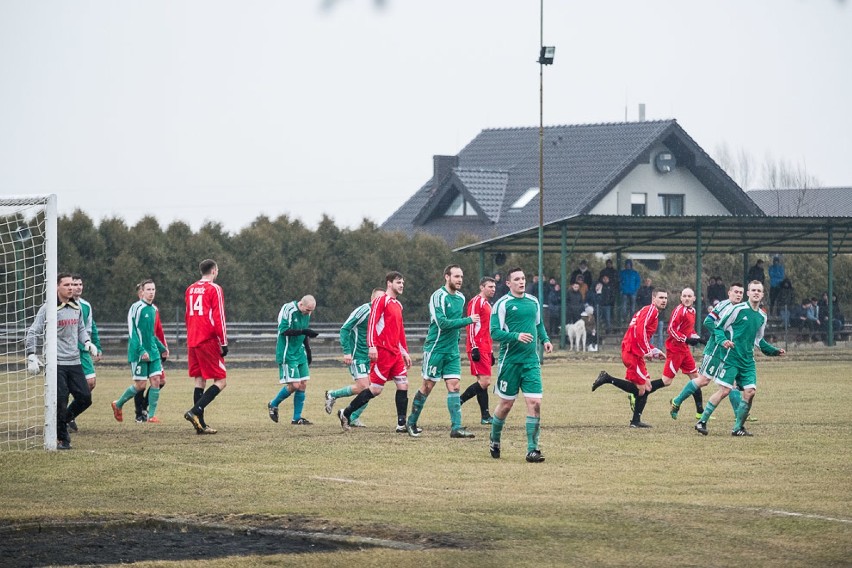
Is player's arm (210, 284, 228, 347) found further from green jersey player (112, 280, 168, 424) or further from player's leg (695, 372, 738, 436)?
player's leg (695, 372, 738, 436)

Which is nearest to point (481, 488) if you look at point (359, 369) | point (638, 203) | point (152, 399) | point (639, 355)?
point (359, 369)

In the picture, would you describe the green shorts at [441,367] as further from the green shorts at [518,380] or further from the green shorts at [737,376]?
the green shorts at [737,376]

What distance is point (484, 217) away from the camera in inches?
2365

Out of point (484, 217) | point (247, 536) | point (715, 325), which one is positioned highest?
point (484, 217)

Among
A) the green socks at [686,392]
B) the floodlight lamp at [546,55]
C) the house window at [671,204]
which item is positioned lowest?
the green socks at [686,392]

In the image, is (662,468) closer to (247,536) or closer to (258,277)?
(247,536)

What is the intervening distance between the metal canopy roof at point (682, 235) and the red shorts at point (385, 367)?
19.6m

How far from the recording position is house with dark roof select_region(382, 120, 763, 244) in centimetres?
5776

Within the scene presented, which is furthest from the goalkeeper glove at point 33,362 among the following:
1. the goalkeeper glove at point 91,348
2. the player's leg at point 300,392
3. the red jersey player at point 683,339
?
the red jersey player at point 683,339

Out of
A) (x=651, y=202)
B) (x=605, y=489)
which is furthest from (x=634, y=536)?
(x=651, y=202)

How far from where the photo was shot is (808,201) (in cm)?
9088

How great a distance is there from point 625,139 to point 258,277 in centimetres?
2160

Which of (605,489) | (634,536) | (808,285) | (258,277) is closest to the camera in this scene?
(634,536)

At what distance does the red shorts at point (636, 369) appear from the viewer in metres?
18.9
